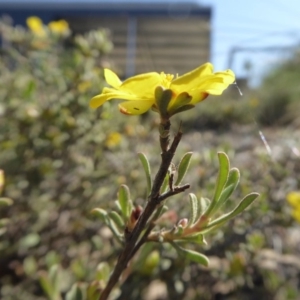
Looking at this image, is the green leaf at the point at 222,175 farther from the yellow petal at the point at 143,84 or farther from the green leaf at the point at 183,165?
the yellow petal at the point at 143,84

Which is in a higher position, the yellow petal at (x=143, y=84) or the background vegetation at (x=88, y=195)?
the yellow petal at (x=143, y=84)

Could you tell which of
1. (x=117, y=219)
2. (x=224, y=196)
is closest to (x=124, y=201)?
(x=117, y=219)

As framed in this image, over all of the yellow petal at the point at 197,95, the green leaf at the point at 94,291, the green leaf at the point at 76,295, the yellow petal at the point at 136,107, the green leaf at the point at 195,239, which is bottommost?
the green leaf at the point at 76,295

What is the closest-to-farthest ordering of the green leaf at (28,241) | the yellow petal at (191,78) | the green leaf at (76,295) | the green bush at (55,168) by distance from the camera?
1. the yellow petal at (191,78)
2. the green leaf at (76,295)
3. the green leaf at (28,241)
4. the green bush at (55,168)

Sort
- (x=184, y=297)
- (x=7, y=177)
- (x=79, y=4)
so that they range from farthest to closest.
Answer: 1. (x=79, y=4)
2. (x=7, y=177)
3. (x=184, y=297)

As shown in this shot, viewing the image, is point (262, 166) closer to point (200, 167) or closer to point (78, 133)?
point (200, 167)

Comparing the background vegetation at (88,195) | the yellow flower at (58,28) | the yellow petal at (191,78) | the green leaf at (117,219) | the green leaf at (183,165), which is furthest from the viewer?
the yellow flower at (58,28)

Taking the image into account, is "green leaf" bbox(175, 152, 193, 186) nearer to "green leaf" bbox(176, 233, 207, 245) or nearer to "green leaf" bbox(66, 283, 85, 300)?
"green leaf" bbox(176, 233, 207, 245)

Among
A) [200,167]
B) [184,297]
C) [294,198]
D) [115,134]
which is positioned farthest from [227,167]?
[115,134]

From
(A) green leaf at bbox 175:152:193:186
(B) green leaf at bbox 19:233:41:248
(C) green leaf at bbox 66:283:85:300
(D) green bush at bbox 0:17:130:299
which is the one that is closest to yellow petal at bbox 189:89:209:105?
(A) green leaf at bbox 175:152:193:186

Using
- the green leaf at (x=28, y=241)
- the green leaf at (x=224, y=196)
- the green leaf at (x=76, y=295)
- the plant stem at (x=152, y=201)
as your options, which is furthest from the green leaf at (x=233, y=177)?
the green leaf at (x=28, y=241)
